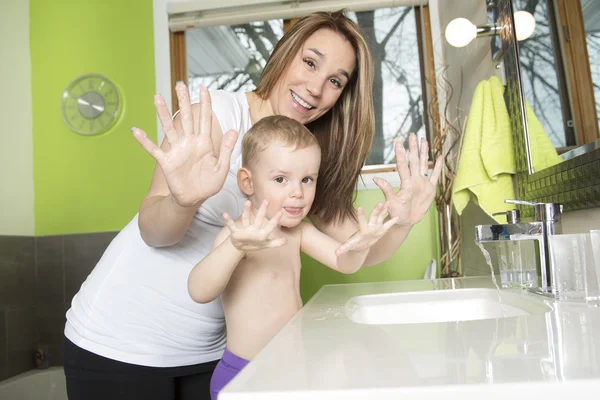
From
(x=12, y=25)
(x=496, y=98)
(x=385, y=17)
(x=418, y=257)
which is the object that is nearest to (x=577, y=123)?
(x=496, y=98)

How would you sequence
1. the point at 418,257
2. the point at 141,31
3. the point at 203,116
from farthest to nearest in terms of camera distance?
the point at 141,31, the point at 418,257, the point at 203,116

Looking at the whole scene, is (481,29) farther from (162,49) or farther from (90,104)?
(90,104)

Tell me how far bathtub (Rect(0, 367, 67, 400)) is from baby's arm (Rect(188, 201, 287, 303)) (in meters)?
2.50

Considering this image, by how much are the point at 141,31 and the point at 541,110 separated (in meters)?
2.59

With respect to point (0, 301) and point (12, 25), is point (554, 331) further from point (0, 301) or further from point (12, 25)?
point (12, 25)

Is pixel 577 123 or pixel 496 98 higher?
pixel 496 98

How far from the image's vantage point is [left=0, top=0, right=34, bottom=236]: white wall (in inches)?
121

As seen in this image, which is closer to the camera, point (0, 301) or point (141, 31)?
point (0, 301)

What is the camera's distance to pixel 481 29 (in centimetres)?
160

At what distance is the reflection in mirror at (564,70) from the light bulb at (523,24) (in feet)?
0.06

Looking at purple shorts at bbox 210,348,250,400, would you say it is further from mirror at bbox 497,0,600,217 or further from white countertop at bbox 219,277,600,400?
mirror at bbox 497,0,600,217

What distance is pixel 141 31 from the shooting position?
3131 mm

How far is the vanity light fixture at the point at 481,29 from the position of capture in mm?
1286

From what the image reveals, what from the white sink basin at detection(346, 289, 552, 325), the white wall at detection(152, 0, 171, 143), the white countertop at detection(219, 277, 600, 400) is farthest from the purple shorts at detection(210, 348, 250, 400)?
the white wall at detection(152, 0, 171, 143)
